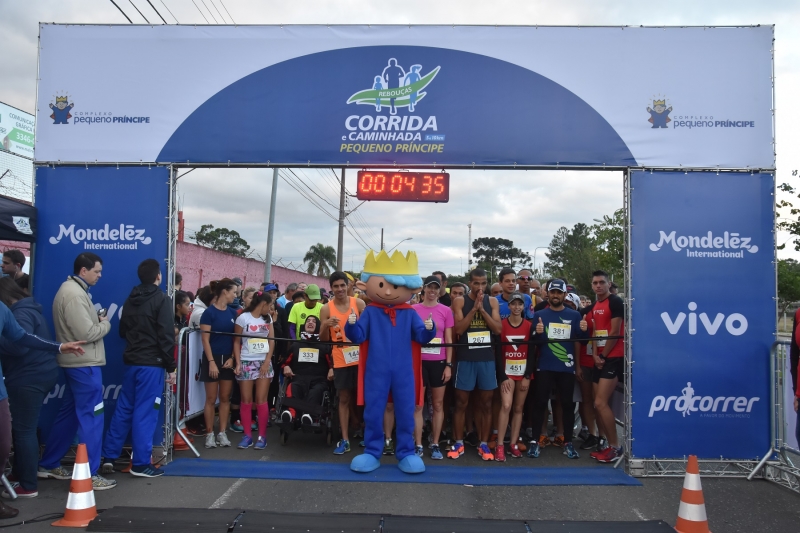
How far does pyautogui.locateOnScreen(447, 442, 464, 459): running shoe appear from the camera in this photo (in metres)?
6.02

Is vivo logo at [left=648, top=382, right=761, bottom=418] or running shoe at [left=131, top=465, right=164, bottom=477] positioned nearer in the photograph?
running shoe at [left=131, top=465, right=164, bottom=477]

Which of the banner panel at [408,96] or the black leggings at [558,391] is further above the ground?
the banner panel at [408,96]

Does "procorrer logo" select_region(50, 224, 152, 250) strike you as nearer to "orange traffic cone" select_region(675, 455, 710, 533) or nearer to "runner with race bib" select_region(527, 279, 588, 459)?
"runner with race bib" select_region(527, 279, 588, 459)

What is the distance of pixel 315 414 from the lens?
6.30m

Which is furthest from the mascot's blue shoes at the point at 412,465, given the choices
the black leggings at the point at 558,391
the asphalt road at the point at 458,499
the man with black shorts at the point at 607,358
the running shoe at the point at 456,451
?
the man with black shorts at the point at 607,358

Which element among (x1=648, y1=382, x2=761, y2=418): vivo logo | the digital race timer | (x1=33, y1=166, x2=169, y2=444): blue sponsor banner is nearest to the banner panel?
the digital race timer

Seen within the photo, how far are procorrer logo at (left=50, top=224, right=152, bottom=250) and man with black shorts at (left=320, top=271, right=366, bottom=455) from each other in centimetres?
200

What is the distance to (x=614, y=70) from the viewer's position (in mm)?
5809

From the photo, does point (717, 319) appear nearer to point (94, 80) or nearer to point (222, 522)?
point (222, 522)

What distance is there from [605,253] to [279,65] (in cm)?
2398

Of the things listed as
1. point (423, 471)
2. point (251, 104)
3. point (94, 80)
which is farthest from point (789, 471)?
point (94, 80)

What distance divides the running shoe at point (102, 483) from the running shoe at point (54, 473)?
1.17 feet

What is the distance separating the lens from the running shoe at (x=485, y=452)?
5992 millimetres

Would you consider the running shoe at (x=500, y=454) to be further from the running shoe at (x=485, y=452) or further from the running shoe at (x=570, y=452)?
the running shoe at (x=570, y=452)
